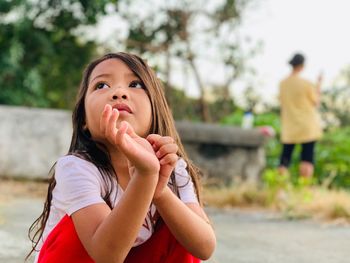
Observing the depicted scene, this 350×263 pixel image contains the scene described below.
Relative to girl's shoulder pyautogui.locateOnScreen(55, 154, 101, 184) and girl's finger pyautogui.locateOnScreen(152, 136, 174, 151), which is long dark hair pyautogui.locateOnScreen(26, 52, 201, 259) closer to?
girl's shoulder pyautogui.locateOnScreen(55, 154, 101, 184)

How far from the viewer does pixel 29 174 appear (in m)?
6.30

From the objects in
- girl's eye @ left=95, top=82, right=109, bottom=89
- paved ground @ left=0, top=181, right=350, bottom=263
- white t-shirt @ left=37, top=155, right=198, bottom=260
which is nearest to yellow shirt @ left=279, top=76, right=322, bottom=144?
paved ground @ left=0, top=181, right=350, bottom=263

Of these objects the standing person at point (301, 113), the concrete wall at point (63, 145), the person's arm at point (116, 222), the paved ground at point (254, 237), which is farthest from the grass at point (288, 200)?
the person's arm at point (116, 222)

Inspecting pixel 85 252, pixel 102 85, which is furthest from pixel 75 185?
pixel 102 85

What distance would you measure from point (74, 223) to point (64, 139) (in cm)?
515

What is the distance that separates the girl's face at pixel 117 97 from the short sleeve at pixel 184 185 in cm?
18

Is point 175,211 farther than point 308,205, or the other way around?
point 308,205

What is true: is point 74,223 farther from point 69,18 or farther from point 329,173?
point 329,173

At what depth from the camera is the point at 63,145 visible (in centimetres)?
645

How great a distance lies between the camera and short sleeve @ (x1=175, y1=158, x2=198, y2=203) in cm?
162

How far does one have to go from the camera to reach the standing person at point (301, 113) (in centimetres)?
537

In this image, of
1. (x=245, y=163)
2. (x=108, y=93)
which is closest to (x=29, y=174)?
(x=245, y=163)

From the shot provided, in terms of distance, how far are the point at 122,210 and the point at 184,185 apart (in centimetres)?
40

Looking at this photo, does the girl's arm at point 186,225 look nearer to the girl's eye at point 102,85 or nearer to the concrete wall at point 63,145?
the girl's eye at point 102,85
